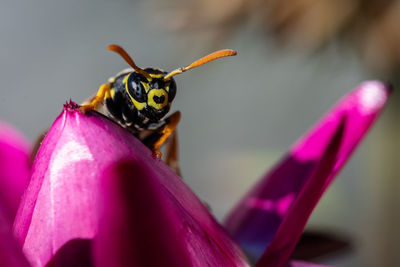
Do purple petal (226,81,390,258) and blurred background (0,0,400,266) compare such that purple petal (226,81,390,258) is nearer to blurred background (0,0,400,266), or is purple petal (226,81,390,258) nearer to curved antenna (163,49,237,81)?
curved antenna (163,49,237,81)

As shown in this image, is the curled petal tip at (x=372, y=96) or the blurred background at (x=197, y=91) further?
the blurred background at (x=197, y=91)

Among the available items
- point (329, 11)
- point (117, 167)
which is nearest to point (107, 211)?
point (117, 167)

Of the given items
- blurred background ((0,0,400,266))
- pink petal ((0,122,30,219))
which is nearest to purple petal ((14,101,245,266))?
pink petal ((0,122,30,219))

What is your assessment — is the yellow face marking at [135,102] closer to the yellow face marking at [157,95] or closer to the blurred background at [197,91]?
the yellow face marking at [157,95]

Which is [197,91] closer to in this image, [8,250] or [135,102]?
[135,102]

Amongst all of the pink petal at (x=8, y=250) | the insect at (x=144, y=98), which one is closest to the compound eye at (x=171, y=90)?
the insect at (x=144, y=98)

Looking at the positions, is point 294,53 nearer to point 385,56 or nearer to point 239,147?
point 385,56
